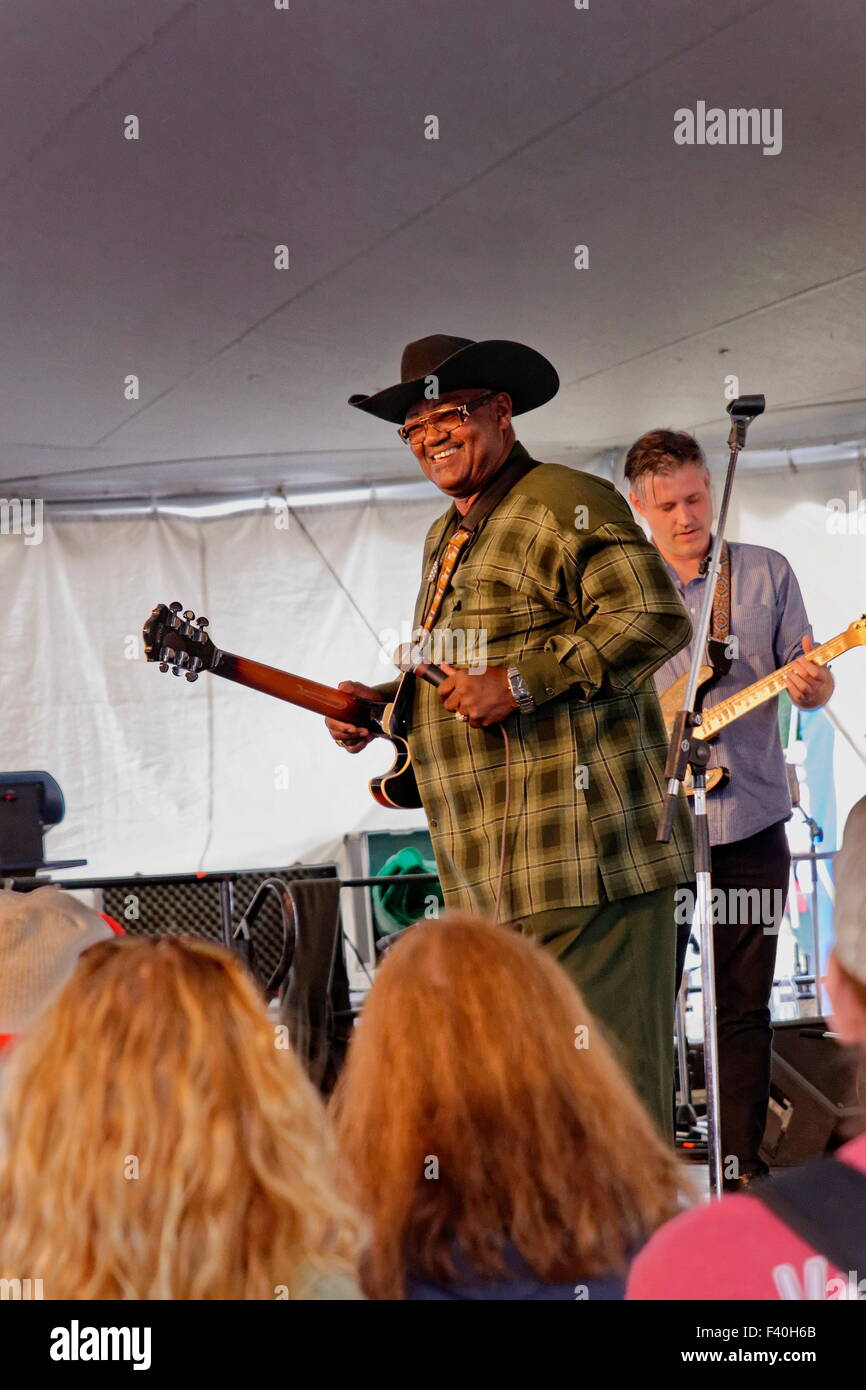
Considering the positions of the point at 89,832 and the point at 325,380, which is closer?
the point at 325,380

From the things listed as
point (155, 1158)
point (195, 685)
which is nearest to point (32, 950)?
point (155, 1158)

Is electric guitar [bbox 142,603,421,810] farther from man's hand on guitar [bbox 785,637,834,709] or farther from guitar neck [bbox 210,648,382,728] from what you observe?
man's hand on guitar [bbox 785,637,834,709]

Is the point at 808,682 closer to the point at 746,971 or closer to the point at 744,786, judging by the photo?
the point at 744,786

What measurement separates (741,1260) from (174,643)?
213cm

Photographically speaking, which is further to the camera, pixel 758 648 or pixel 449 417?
pixel 758 648

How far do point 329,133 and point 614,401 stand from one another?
8.03 feet

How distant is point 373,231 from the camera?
4.12 m

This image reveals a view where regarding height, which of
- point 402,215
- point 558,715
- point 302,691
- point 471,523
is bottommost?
point 558,715

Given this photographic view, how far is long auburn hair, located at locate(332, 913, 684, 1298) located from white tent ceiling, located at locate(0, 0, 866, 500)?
2.53 meters

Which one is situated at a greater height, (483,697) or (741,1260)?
(483,697)

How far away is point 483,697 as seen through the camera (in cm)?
204

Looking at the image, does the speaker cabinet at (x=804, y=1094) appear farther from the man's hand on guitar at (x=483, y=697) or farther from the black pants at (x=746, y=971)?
the man's hand on guitar at (x=483, y=697)
